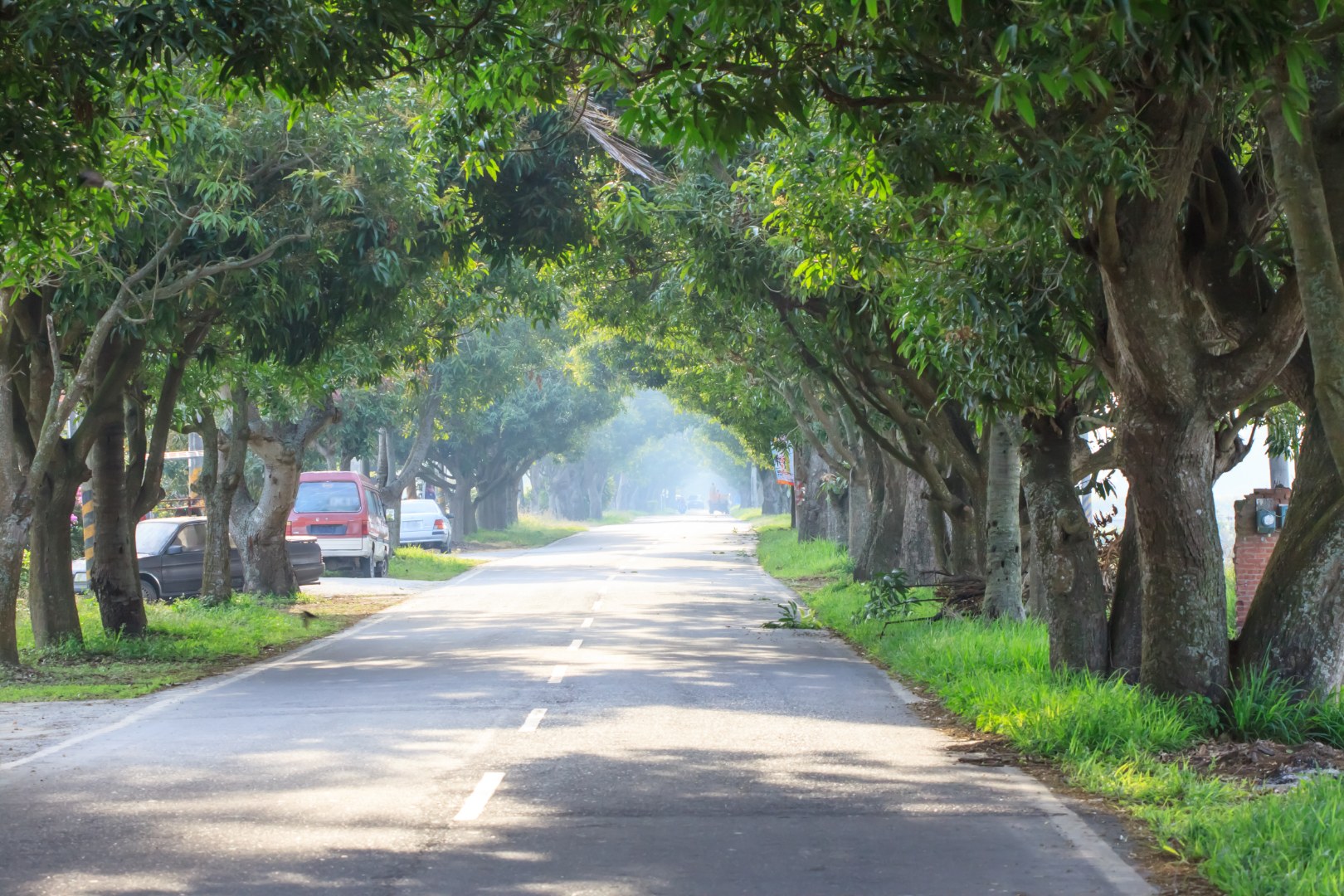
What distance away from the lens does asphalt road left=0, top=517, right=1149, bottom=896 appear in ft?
20.6

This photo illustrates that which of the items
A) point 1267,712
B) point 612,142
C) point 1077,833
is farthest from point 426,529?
point 1077,833

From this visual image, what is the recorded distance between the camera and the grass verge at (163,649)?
44.6 feet

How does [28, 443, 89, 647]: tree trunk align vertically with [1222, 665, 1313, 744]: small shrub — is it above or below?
above

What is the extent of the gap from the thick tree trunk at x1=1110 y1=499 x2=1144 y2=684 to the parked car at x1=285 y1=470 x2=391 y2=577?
72.7ft

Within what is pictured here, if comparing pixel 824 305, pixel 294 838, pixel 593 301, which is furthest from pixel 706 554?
pixel 294 838

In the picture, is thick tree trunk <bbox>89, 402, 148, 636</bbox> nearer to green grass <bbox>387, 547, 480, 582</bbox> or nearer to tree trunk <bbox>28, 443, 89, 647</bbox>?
tree trunk <bbox>28, 443, 89, 647</bbox>

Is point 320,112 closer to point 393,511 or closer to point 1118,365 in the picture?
point 1118,365

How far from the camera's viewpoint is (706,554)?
4262cm

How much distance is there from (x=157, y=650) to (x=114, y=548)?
170 centimetres

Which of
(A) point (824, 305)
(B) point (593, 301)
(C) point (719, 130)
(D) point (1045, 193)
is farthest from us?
(B) point (593, 301)

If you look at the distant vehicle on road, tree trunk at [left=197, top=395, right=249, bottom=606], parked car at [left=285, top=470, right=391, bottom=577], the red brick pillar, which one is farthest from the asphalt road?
the distant vehicle on road

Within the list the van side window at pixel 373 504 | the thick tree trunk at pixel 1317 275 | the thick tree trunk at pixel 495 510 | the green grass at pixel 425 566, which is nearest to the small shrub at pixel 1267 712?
the thick tree trunk at pixel 1317 275

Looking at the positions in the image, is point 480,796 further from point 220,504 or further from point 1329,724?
point 220,504

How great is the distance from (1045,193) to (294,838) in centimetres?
546
